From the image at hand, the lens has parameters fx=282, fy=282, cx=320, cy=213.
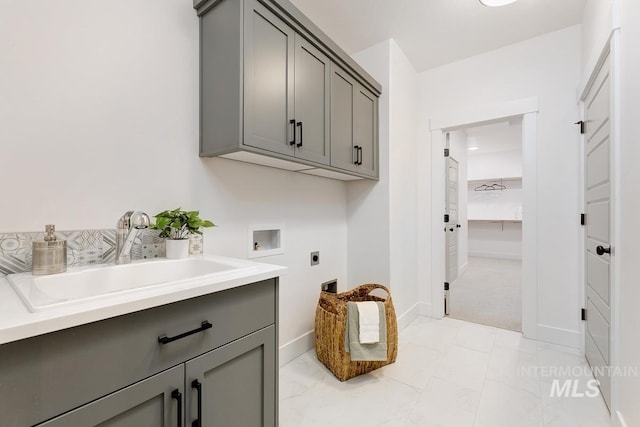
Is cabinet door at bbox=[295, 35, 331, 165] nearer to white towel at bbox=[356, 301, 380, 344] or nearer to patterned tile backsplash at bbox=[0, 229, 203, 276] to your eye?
patterned tile backsplash at bbox=[0, 229, 203, 276]

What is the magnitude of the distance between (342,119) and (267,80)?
0.76m

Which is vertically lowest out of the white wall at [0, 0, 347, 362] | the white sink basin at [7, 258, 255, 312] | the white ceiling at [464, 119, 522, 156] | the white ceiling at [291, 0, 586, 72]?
the white sink basin at [7, 258, 255, 312]

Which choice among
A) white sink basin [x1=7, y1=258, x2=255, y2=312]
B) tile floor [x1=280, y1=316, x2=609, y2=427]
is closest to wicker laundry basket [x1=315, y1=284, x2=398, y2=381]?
tile floor [x1=280, y1=316, x2=609, y2=427]

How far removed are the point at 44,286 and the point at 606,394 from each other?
2748mm

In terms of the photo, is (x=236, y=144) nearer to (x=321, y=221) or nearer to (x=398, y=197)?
(x=321, y=221)

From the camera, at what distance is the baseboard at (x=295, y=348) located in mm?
2023

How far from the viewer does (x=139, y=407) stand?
773mm

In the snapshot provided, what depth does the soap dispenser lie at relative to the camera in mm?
958

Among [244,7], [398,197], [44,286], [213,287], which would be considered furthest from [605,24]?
[44,286]

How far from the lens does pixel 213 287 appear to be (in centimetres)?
90

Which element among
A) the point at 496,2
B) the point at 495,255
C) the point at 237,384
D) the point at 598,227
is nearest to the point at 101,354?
the point at 237,384

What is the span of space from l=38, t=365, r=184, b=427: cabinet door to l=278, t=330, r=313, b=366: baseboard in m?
1.26

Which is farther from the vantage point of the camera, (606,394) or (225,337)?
(606,394)

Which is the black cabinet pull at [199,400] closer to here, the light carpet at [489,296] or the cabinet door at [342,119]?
the cabinet door at [342,119]
